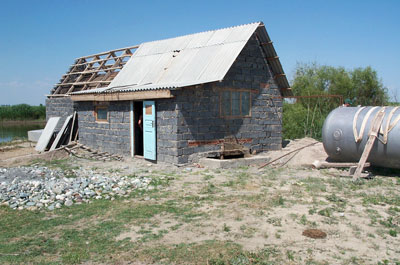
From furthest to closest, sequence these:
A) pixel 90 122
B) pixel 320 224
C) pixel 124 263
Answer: pixel 90 122
pixel 320 224
pixel 124 263

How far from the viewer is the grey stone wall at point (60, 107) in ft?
58.3

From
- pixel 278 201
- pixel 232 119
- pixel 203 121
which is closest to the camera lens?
pixel 278 201

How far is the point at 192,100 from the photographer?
11.7 meters

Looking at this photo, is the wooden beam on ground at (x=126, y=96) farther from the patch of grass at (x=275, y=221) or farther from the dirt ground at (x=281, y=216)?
the patch of grass at (x=275, y=221)

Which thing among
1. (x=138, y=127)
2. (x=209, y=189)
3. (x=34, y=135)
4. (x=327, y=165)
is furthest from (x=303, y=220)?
(x=34, y=135)

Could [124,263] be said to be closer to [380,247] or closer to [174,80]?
[380,247]

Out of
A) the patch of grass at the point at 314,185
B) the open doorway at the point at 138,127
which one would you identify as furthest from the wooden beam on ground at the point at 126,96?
the patch of grass at the point at 314,185

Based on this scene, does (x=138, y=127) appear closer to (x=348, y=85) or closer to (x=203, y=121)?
(x=203, y=121)

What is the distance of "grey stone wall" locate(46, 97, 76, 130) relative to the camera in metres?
17.8

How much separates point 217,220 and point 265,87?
28.8ft

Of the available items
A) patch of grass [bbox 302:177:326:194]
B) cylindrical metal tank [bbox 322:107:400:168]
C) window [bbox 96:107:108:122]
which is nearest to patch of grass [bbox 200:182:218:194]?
patch of grass [bbox 302:177:326:194]

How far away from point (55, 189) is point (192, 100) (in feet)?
17.3

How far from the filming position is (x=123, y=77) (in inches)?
620

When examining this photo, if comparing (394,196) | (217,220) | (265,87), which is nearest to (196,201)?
(217,220)
